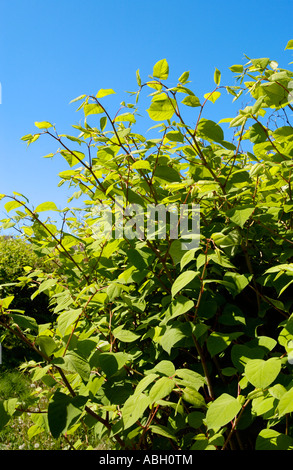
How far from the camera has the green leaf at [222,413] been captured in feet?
3.80

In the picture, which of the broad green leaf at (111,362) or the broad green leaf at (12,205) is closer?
the broad green leaf at (111,362)

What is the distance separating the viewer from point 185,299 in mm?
1416

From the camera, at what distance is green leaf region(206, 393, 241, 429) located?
1158 mm

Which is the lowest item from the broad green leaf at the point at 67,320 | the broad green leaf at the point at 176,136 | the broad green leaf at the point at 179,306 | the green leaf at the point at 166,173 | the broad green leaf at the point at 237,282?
the broad green leaf at the point at 67,320

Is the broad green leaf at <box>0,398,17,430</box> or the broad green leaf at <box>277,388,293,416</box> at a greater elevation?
the broad green leaf at <box>277,388,293,416</box>

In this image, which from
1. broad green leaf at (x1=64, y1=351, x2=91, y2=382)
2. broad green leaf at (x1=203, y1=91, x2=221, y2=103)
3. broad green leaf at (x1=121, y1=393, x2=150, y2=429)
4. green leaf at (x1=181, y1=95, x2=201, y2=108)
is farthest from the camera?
broad green leaf at (x1=203, y1=91, x2=221, y2=103)

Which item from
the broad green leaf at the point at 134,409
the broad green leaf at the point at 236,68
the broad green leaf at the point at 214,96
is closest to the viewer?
the broad green leaf at the point at 134,409

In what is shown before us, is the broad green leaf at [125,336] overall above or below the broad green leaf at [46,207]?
below

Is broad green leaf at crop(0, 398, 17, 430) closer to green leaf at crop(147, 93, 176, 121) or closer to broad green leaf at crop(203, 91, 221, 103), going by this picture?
green leaf at crop(147, 93, 176, 121)

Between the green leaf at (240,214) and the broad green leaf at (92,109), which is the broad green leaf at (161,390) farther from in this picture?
the broad green leaf at (92,109)

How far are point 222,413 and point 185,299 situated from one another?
40cm

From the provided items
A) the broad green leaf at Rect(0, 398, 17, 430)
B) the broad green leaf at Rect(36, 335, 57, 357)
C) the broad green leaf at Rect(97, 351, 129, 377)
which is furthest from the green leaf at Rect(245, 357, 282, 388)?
the broad green leaf at Rect(0, 398, 17, 430)

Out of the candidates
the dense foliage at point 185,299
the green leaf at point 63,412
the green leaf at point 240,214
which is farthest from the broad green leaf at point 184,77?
the green leaf at point 63,412

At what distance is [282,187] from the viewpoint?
1.66 meters
